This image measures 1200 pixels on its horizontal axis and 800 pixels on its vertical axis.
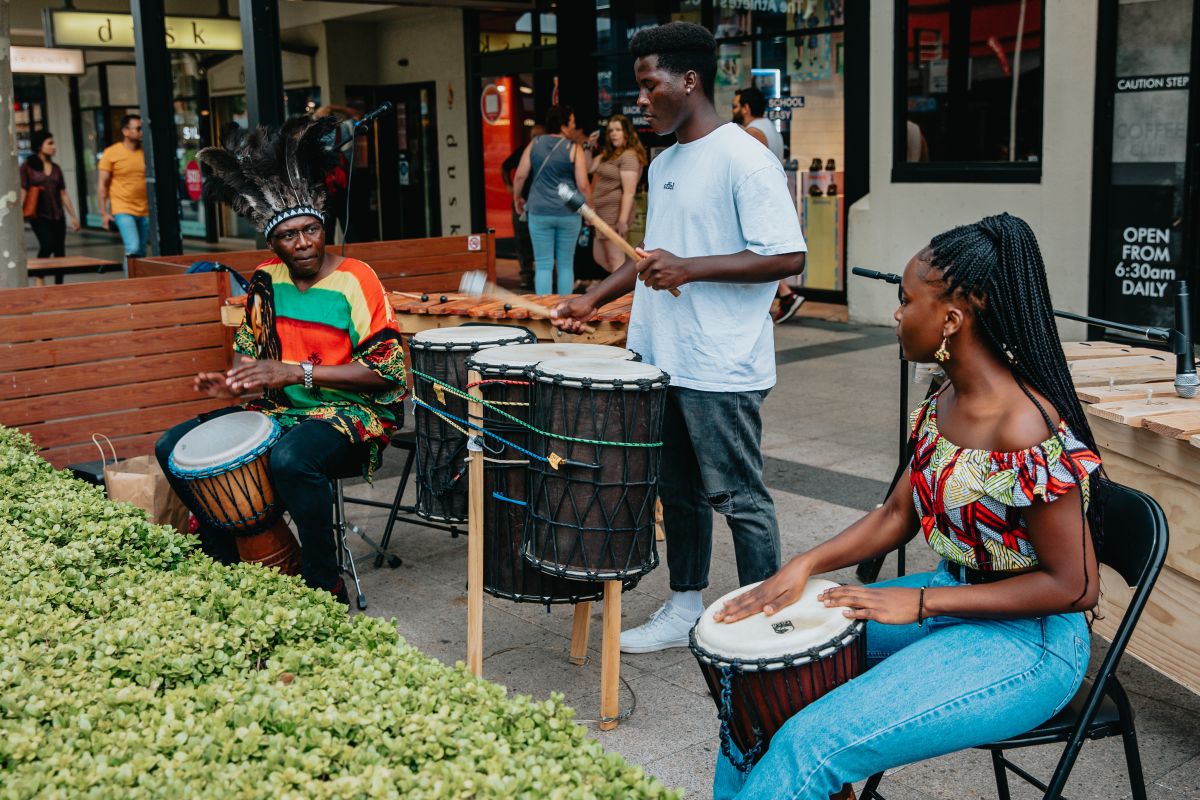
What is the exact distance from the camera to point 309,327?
4664mm

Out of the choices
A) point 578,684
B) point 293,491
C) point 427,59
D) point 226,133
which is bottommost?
point 578,684

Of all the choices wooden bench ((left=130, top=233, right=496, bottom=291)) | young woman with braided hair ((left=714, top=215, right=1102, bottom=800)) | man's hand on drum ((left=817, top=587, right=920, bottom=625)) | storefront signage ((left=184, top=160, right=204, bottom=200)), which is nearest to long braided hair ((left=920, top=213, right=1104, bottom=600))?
young woman with braided hair ((left=714, top=215, right=1102, bottom=800))

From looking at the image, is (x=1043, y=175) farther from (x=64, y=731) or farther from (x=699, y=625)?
(x=64, y=731)

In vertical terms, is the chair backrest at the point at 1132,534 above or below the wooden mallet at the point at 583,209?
below

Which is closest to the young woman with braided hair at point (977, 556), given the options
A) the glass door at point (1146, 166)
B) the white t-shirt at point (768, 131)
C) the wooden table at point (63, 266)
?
the glass door at point (1146, 166)

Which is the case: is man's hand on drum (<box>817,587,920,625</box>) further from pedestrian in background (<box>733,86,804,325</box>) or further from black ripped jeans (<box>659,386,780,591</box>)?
pedestrian in background (<box>733,86,804,325</box>)

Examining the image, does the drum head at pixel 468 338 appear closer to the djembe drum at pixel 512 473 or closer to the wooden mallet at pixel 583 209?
the djembe drum at pixel 512 473

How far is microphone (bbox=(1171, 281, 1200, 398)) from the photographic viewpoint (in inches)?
141

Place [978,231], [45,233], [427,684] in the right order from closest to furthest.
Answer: [427,684]
[978,231]
[45,233]

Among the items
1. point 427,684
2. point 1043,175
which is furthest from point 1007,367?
point 1043,175

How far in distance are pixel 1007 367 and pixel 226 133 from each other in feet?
11.5

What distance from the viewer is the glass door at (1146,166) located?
877 centimetres

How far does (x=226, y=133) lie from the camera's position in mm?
4996

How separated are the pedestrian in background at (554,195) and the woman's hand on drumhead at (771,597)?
8.45 metres
